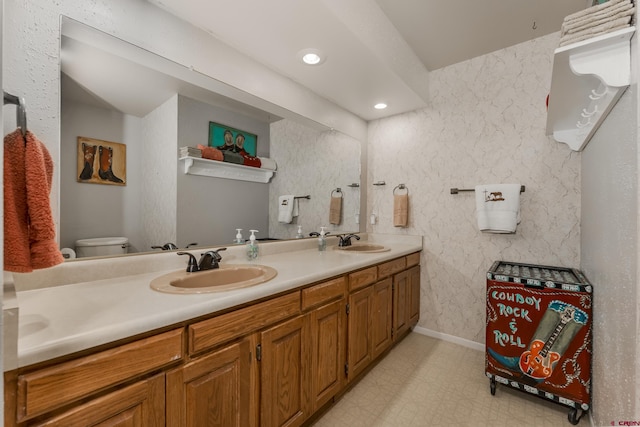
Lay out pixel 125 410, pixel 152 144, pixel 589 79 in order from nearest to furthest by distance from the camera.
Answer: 1. pixel 125 410
2. pixel 589 79
3. pixel 152 144

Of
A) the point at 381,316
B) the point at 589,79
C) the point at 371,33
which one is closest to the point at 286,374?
the point at 381,316

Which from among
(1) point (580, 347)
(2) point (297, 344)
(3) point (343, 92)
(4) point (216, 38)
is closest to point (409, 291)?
(1) point (580, 347)

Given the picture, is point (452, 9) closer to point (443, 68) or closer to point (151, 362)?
point (443, 68)

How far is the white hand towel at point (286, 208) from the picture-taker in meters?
2.05

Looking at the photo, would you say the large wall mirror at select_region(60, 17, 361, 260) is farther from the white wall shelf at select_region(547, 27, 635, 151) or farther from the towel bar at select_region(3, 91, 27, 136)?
the white wall shelf at select_region(547, 27, 635, 151)

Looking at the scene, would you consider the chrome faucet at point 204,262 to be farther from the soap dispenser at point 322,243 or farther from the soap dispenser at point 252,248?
the soap dispenser at point 322,243

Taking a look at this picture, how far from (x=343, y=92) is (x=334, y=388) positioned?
6.88 ft

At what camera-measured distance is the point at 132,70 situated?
4.27ft

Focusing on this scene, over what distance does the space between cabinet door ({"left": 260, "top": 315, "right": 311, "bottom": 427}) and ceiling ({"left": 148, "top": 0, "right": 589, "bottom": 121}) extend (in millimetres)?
1518

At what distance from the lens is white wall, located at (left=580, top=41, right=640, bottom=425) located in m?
0.88

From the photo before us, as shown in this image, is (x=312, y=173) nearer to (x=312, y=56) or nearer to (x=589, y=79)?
(x=312, y=56)

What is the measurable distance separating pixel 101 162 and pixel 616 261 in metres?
2.18

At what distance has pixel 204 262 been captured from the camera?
142 cm

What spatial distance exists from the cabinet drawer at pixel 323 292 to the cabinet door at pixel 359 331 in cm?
15
